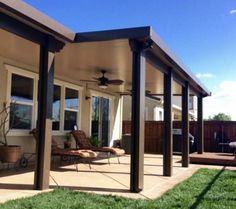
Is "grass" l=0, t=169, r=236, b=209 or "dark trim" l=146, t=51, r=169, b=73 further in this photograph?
"dark trim" l=146, t=51, r=169, b=73

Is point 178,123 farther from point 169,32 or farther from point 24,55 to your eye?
point 24,55

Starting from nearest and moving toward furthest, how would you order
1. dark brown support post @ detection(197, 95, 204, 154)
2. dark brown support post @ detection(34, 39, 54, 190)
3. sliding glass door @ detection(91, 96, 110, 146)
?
dark brown support post @ detection(34, 39, 54, 190)
dark brown support post @ detection(197, 95, 204, 154)
sliding glass door @ detection(91, 96, 110, 146)

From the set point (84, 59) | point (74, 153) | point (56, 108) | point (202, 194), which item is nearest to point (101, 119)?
point (56, 108)

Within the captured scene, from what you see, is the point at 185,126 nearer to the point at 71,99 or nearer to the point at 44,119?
the point at 71,99

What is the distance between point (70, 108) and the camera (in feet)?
40.7

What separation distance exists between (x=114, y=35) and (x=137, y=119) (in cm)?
170

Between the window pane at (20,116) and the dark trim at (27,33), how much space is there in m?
3.42

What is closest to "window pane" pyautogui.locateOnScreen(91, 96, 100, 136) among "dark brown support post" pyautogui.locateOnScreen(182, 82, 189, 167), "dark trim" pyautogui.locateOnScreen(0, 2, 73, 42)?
"dark brown support post" pyautogui.locateOnScreen(182, 82, 189, 167)

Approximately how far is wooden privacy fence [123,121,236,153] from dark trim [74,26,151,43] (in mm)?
10994

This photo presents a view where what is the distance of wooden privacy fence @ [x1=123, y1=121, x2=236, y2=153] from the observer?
1656 centimetres

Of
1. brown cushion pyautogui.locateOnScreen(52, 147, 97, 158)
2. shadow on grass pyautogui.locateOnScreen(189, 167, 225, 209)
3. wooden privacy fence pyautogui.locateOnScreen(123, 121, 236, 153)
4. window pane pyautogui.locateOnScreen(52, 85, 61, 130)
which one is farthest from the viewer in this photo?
wooden privacy fence pyautogui.locateOnScreen(123, 121, 236, 153)

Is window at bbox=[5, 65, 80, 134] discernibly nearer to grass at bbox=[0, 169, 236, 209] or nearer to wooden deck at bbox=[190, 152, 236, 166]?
grass at bbox=[0, 169, 236, 209]

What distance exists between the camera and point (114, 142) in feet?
54.5

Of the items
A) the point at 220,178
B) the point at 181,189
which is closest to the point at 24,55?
the point at 181,189
